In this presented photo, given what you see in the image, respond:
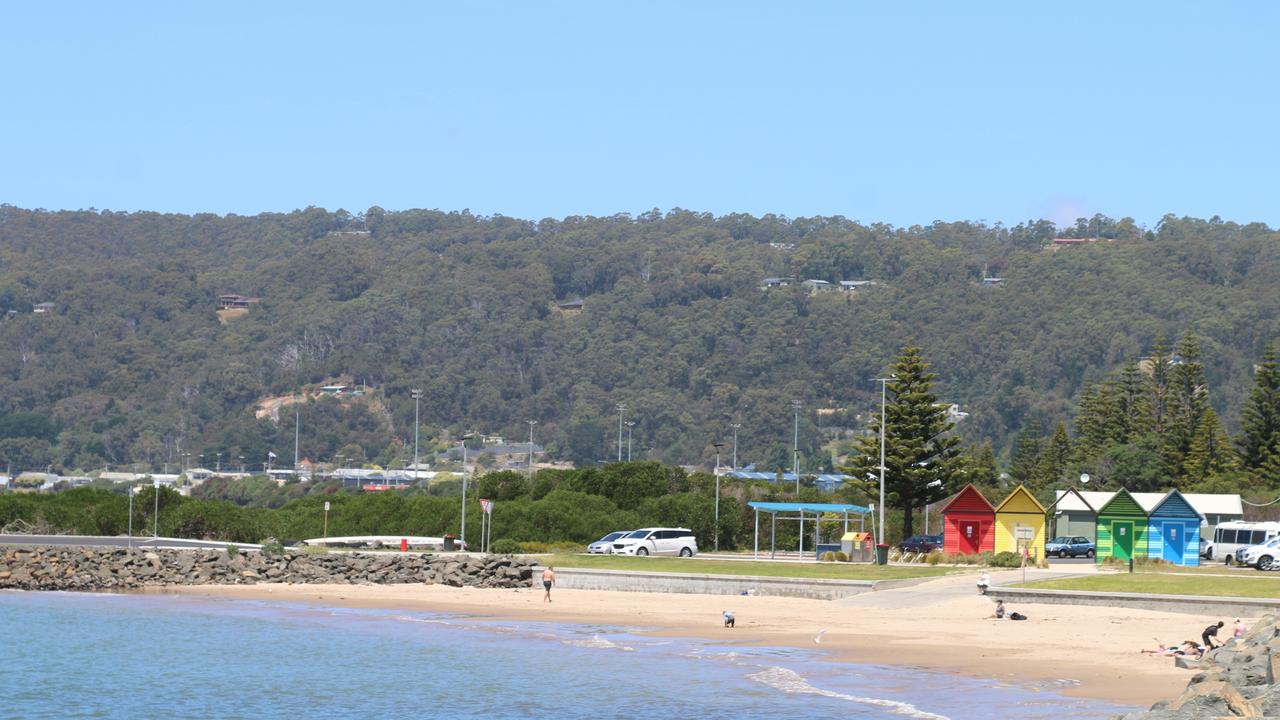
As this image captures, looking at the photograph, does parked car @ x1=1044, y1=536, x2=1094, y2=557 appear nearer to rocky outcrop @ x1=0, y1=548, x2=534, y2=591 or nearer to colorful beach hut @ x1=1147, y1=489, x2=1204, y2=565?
colorful beach hut @ x1=1147, y1=489, x2=1204, y2=565

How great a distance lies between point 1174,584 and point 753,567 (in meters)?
13.8

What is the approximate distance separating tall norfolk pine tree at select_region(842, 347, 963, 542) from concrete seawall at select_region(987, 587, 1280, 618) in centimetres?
2526

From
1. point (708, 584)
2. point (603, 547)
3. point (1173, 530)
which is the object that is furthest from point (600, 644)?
point (1173, 530)

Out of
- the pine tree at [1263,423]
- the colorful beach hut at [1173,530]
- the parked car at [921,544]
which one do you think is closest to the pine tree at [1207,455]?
the pine tree at [1263,423]

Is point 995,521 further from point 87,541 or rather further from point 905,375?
point 87,541

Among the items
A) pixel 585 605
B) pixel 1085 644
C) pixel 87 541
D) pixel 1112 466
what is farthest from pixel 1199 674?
pixel 1112 466

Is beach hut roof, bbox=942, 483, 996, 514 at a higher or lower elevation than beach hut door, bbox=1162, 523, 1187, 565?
higher

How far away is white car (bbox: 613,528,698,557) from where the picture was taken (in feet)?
202

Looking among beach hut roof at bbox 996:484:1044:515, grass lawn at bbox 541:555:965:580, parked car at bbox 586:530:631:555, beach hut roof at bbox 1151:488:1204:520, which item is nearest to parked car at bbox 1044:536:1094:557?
beach hut roof at bbox 996:484:1044:515

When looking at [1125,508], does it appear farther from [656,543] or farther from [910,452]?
[656,543]

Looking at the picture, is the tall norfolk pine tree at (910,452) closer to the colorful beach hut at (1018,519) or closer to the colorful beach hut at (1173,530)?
the colorful beach hut at (1018,519)

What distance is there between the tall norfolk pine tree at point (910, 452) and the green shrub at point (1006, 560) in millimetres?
12579

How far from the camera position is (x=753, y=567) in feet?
170

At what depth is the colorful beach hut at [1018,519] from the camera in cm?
5488
